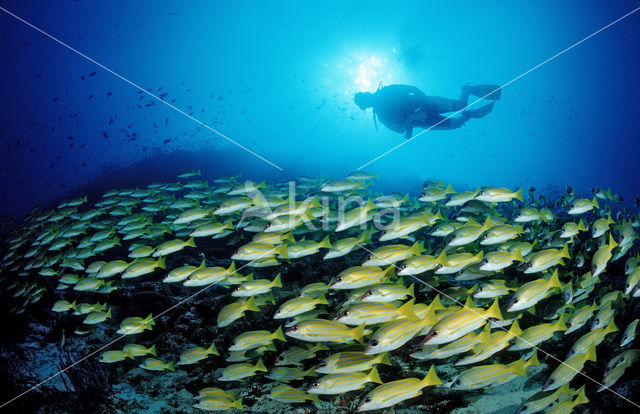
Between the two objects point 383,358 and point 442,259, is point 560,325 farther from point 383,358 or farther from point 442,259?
point 383,358

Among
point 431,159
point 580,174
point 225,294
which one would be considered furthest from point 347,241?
point 580,174

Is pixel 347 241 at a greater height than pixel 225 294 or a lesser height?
greater

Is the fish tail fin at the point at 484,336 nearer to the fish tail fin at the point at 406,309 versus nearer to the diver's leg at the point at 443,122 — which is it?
the fish tail fin at the point at 406,309

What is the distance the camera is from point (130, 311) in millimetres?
5805

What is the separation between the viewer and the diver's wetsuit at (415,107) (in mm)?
17219

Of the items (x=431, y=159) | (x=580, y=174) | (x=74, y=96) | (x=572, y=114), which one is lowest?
(x=580, y=174)

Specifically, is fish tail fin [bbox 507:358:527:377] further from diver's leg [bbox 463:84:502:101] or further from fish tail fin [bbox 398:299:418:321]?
diver's leg [bbox 463:84:502:101]

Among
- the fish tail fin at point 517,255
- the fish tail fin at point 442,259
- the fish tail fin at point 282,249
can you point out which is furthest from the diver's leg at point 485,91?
the fish tail fin at point 282,249

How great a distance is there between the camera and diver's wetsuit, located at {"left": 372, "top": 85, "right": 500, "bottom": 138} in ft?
56.5

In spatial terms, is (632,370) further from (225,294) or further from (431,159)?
(431,159)

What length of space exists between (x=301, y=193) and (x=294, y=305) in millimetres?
5748

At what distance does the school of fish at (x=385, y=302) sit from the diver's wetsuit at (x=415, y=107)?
37.1ft

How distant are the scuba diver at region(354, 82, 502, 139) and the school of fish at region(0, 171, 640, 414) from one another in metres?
11.3

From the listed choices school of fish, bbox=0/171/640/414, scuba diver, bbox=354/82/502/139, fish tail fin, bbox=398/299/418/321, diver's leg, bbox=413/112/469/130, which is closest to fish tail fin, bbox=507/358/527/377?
school of fish, bbox=0/171/640/414
